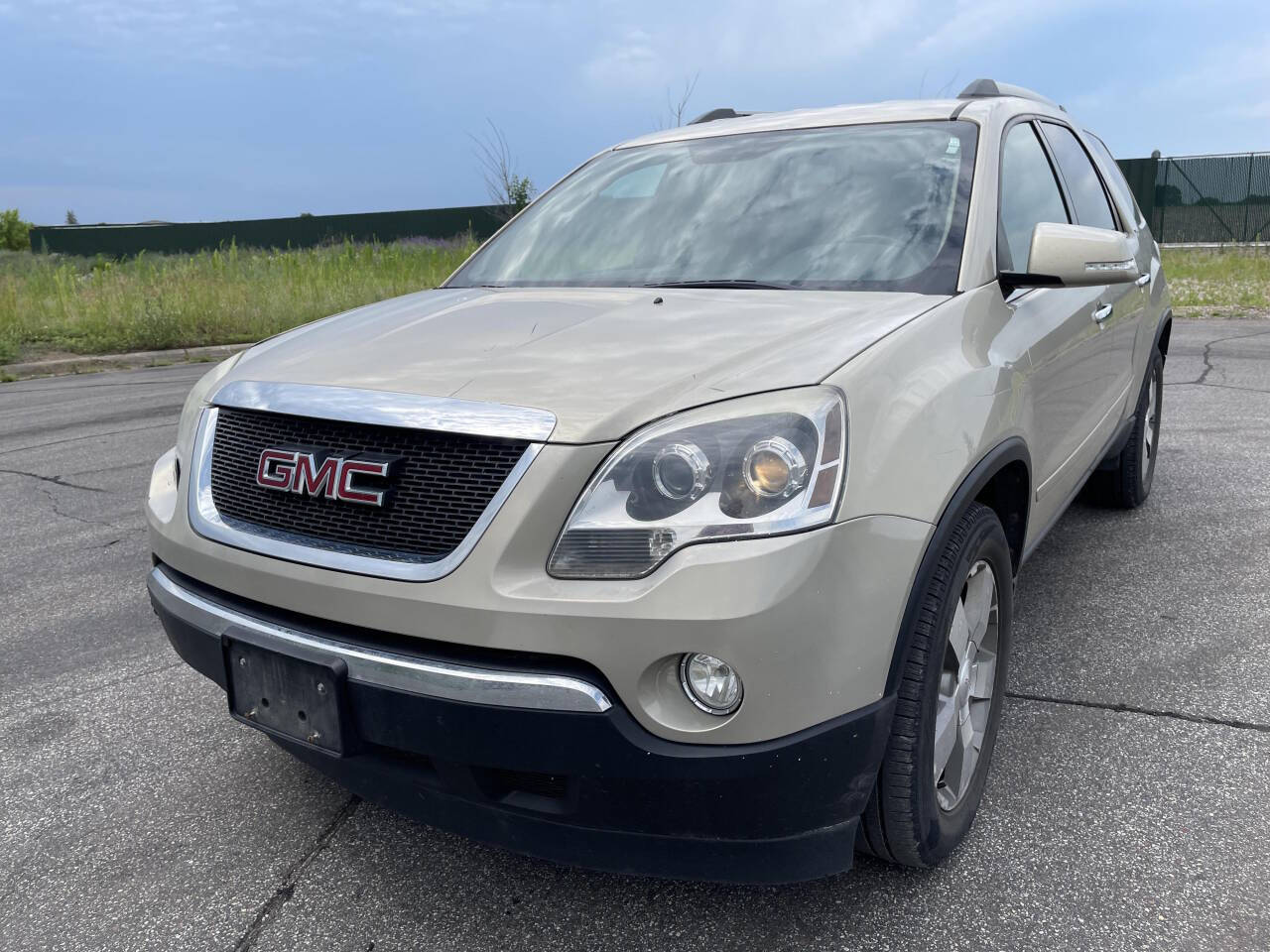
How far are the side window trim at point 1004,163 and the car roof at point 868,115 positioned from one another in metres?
Result: 0.03

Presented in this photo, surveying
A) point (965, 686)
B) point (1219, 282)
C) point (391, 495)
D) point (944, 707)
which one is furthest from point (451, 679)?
point (1219, 282)

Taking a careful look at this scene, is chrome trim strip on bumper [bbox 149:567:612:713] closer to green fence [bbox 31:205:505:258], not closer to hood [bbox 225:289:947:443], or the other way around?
hood [bbox 225:289:947:443]

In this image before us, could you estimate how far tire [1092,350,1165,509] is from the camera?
14.6ft

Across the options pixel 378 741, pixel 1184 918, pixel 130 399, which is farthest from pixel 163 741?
pixel 130 399

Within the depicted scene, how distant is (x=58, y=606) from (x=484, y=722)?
3002 mm

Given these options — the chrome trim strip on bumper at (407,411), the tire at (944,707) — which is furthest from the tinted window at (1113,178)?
the chrome trim strip on bumper at (407,411)

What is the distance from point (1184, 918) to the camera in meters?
2.02

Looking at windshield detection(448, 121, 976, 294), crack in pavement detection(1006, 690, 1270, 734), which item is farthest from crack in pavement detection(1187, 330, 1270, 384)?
windshield detection(448, 121, 976, 294)

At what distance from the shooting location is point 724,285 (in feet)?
8.79

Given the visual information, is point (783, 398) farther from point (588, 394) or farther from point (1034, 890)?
point (1034, 890)

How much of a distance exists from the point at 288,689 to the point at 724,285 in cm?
149

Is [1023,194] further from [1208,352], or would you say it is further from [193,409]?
[1208,352]

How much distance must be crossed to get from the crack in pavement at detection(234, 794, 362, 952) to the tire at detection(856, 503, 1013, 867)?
49.1 inches

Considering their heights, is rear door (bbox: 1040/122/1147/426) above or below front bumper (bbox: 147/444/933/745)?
above
